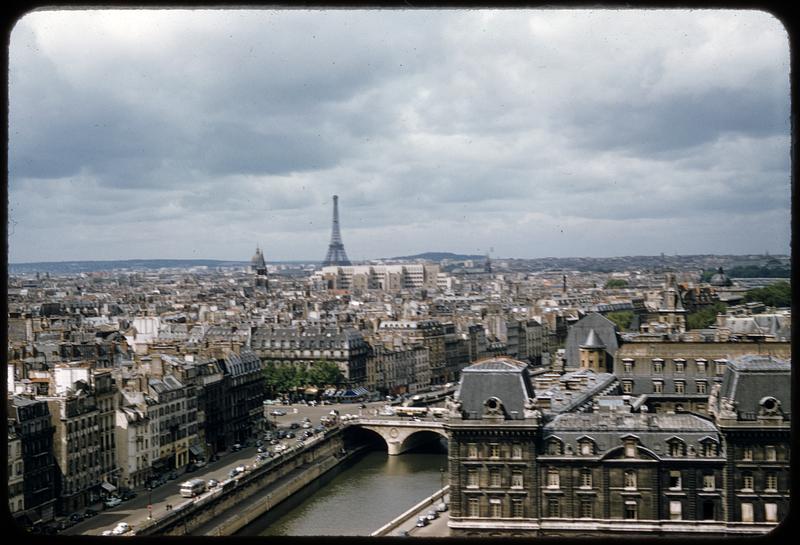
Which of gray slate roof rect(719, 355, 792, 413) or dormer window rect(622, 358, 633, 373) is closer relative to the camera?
gray slate roof rect(719, 355, 792, 413)

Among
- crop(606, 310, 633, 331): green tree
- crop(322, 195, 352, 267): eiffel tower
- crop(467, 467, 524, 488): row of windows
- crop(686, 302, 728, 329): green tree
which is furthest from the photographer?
crop(322, 195, 352, 267): eiffel tower

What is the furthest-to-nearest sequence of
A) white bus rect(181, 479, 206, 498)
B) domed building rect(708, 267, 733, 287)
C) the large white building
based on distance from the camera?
the large white building, domed building rect(708, 267, 733, 287), white bus rect(181, 479, 206, 498)

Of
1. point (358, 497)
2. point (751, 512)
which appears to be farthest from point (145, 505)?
point (751, 512)

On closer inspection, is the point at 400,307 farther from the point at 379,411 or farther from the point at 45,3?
the point at 45,3

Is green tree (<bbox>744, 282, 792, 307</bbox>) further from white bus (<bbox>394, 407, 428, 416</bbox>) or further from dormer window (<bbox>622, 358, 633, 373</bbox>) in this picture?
dormer window (<bbox>622, 358, 633, 373</bbox>)

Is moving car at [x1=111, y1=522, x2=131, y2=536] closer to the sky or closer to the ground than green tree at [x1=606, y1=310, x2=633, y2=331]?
closer to the ground

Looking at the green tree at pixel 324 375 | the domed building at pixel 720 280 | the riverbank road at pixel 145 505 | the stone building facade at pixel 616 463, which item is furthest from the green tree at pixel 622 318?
the stone building facade at pixel 616 463

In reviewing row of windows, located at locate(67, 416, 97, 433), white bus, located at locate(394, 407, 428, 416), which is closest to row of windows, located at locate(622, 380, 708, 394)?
white bus, located at locate(394, 407, 428, 416)
